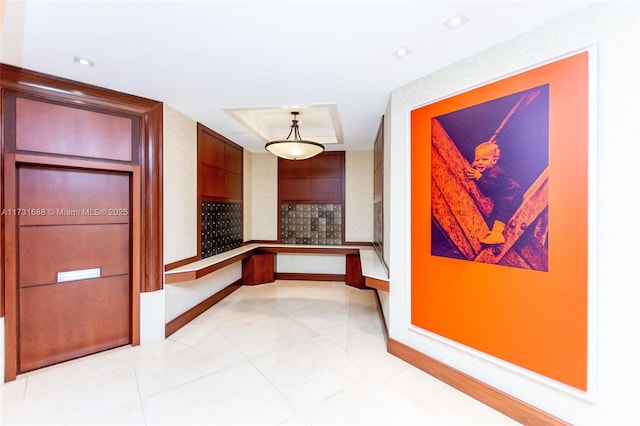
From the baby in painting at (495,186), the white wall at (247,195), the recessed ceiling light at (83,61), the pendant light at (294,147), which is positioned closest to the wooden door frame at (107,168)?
the recessed ceiling light at (83,61)

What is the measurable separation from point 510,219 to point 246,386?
96.9 inches

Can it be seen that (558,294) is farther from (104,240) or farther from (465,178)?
(104,240)

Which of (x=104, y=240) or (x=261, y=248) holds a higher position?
(x=104, y=240)

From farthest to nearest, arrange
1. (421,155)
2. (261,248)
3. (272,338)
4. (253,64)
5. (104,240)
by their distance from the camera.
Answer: (261,248) → (272,338) → (104,240) → (421,155) → (253,64)

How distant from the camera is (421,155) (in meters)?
2.44

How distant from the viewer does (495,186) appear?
1942 millimetres

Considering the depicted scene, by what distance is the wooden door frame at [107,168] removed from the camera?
2.25 meters

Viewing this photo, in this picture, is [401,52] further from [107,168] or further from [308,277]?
[308,277]

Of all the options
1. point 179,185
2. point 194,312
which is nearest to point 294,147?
point 179,185
